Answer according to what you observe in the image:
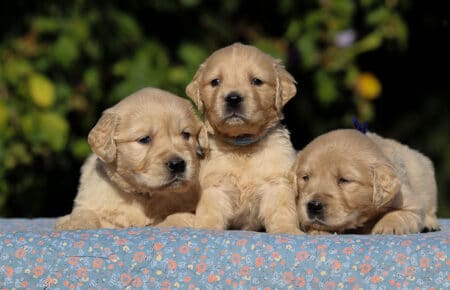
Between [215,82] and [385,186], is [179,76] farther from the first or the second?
[385,186]

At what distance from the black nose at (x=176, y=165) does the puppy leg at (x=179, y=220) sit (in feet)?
1.06

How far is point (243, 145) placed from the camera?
503 centimetres

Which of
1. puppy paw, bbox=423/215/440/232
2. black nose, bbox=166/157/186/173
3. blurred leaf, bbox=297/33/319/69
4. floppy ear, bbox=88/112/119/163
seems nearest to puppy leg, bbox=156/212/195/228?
black nose, bbox=166/157/186/173

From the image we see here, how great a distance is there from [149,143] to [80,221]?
66 centimetres

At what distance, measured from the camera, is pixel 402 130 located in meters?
8.97

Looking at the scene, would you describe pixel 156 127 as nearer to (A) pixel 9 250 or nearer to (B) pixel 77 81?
(A) pixel 9 250

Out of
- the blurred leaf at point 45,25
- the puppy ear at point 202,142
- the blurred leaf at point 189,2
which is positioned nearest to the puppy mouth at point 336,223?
the puppy ear at point 202,142

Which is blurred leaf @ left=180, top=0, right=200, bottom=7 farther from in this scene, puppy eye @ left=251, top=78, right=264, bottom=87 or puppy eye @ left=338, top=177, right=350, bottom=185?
puppy eye @ left=338, top=177, right=350, bottom=185

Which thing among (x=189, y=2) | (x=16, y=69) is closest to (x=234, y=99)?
(x=189, y=2)

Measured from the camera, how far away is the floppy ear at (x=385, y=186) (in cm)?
466

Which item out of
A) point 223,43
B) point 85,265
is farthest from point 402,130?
point 85,265

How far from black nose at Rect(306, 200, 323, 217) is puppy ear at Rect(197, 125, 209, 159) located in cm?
84

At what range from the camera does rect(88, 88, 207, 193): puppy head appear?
4668 millimetres

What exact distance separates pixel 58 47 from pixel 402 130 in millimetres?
4273
